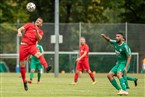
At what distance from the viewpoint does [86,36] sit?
148 feet

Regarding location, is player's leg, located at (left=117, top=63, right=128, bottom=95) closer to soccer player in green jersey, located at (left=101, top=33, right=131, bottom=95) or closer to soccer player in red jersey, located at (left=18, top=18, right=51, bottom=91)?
soccer player in green jersey, located at (left=101, top=33, right=131, bottom=95)

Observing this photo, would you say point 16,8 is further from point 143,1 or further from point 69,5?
point 143,1

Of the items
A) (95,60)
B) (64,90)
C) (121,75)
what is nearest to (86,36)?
(95,60)

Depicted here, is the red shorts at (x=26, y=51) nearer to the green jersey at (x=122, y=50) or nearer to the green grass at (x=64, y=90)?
the green grass at (x=64, y=90)

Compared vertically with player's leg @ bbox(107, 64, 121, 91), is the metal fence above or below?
below

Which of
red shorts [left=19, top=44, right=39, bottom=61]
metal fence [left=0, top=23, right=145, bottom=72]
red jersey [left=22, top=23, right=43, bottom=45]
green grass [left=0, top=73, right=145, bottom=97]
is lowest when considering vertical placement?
metal fence [left=0, top=23, right=145, bottom=72]

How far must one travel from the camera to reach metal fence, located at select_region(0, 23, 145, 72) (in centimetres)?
4447

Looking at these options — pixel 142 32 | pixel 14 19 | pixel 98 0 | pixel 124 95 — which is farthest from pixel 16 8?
pixel 124 95

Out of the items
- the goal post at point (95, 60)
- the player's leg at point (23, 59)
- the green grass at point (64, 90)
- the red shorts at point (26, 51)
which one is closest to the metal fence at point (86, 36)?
the goal post at point (95, 60)

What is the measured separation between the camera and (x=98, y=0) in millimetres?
52719

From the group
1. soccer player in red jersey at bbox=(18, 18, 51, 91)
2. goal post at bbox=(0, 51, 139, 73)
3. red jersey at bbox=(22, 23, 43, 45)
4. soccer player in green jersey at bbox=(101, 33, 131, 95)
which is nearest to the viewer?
soccer player in green jersey at bbox=(101, 33, 131, 95)

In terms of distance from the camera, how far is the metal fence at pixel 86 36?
4447cm

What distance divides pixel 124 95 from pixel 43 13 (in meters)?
37.1

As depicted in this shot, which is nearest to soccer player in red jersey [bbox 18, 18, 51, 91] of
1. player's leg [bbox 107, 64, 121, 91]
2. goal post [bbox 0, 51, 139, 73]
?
player's leg [bbox 107, 64, 121, 91]
